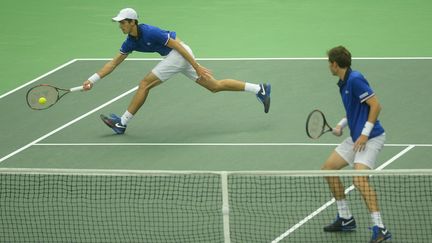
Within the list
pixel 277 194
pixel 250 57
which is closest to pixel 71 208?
pixel 277 194

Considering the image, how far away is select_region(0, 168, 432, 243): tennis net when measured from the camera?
10.5 meters

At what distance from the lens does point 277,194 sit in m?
11.5

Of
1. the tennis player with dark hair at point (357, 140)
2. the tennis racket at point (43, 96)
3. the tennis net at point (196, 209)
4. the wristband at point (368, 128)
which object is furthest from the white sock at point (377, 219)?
the tennis racket at point (43, 96)

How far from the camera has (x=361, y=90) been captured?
10.1m

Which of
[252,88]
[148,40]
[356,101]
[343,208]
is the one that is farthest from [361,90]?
[252,88]

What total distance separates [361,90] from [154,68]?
15.7 ft

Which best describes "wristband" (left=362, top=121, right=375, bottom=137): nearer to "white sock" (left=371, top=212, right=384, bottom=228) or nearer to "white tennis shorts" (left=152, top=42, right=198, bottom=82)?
"white sock" (left=371, top=212, right=384, bottom=228)

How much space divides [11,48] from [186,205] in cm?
898

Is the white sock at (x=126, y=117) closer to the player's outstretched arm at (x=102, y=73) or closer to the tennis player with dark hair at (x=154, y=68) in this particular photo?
the tennis player with dark hair at (x=154, y=68)

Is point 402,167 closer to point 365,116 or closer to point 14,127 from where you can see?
point 365,116

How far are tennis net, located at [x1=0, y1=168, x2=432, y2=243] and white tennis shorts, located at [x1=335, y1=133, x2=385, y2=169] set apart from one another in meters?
0.24

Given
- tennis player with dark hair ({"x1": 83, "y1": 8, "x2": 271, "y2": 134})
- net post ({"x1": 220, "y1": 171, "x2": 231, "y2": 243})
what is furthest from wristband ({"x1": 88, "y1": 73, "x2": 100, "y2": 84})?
net post ({"x1": 220, "y1": 171, "x2": 231, "y2": 243})

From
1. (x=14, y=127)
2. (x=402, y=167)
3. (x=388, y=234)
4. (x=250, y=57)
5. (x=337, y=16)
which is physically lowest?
(x=388, y=234)

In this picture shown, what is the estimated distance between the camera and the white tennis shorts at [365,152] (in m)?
→ 10.2
